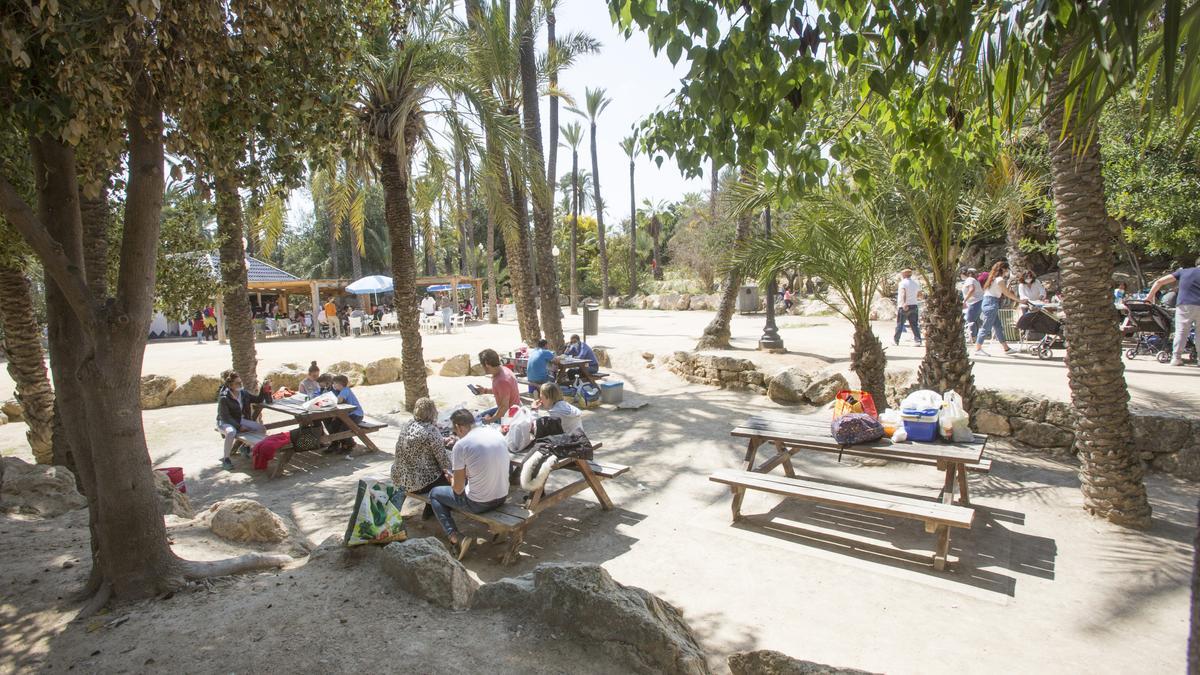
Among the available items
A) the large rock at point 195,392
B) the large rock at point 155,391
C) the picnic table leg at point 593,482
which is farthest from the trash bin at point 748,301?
the picnic table leg at point 593,482

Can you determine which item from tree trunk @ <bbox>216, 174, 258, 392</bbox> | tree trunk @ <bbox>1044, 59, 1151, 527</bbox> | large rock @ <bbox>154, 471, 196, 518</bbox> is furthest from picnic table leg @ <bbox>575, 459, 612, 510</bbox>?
tree trunk @ <bbox>216, 174, 258, 392</bbox>

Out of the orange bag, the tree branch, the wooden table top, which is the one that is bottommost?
the wooden table top

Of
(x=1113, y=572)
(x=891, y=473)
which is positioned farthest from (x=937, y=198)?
(x=1113, y=572)

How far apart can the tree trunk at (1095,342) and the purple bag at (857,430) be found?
5.54ft

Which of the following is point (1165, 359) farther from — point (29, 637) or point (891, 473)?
point (29, 637)

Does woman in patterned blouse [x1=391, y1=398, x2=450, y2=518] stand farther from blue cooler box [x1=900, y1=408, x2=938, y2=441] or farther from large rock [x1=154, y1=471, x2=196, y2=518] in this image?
blue cooler box [x1=900, y1=408, x2=938, y2=441]

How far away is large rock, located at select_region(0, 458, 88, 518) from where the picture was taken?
223 inches

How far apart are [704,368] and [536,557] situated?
24.9ft

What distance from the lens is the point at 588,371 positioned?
1102 cm

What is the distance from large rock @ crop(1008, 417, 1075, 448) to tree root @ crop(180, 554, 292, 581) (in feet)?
25.4

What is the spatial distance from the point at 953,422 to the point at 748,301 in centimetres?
2090

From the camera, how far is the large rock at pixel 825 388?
9703 mm

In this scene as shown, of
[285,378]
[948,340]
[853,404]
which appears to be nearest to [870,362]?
[948,340]

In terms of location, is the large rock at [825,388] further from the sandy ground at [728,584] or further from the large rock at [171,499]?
the large rock at [171,499]
